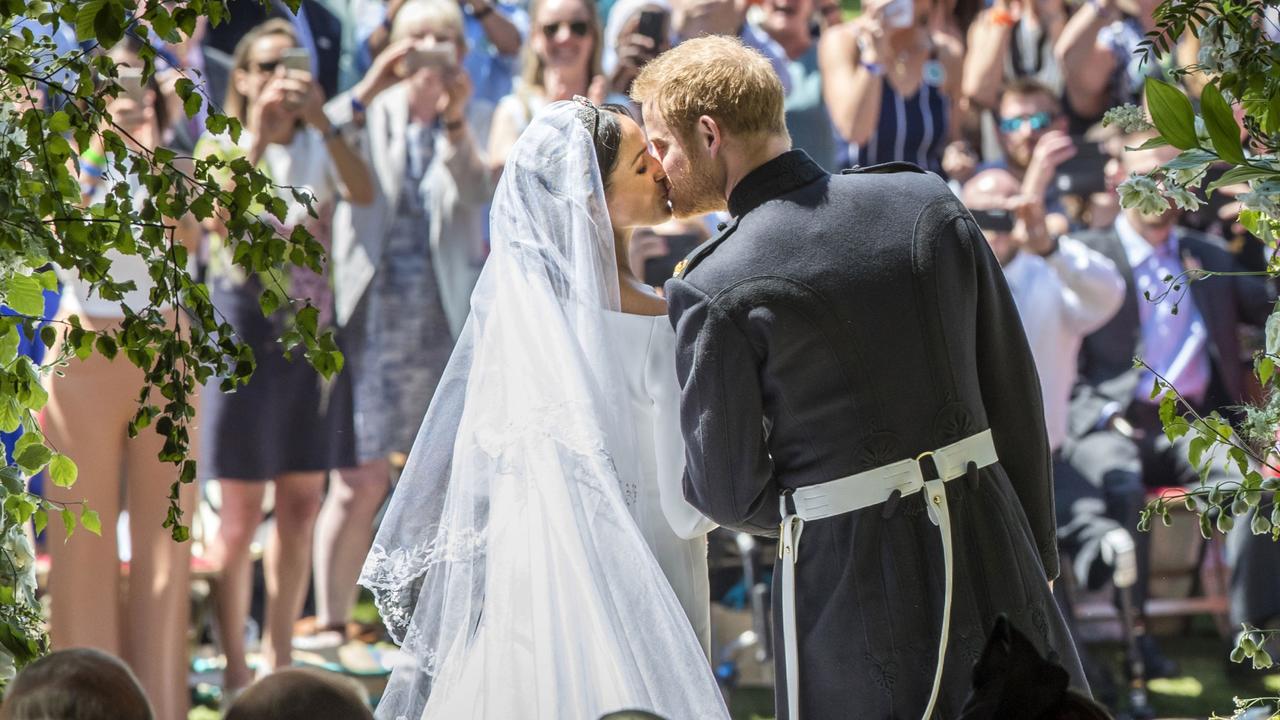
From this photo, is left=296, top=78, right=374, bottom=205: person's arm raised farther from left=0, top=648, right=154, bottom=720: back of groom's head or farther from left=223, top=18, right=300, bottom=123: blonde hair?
left=0, top=648, right=154, bottom=720: back of groom's head

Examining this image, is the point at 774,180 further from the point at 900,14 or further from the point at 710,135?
the point at 900,14

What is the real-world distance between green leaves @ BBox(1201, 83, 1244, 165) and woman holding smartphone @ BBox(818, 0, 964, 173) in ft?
12.8

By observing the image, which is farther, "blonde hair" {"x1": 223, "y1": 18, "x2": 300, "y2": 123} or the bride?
"blonde hair" {"x1": 223, "y1": 18, "x2": 300, "y2": 123}

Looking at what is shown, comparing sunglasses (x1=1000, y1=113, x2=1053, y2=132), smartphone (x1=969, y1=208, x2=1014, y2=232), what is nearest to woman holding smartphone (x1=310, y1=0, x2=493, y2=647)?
smartphone (x1=969, y1=208, x2=1014, y2=232)

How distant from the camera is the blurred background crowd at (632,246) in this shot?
5.02 m

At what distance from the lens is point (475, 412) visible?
7.84 feet

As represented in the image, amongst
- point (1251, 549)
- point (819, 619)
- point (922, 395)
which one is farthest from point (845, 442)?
point (1251, 549)

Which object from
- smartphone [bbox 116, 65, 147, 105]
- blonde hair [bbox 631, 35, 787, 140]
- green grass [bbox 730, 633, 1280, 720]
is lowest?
green grass [bbox 730, 633, 1280, 720]

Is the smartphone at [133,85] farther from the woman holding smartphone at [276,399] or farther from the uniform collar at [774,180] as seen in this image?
the uniform collar at [774,180]

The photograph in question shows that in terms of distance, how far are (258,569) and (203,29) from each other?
2059mm

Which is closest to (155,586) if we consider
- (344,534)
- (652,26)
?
(344,534)

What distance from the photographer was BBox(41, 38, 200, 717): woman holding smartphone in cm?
408

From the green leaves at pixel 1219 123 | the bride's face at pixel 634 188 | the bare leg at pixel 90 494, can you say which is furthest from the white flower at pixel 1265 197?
the bare leg at pixel 90 494

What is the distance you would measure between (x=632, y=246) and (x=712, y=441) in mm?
3282
